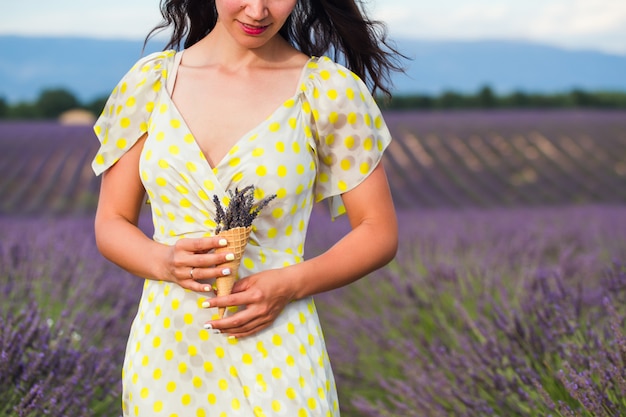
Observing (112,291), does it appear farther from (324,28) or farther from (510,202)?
(510,202)

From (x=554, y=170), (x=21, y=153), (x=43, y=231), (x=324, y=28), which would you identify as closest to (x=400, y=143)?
(x=554, y=170)

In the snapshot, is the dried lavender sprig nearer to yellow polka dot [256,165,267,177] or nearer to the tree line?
yellow polka dot [256,165,267,177]

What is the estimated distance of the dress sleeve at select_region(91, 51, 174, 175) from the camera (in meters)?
1.88

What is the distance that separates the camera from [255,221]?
5.97 ft

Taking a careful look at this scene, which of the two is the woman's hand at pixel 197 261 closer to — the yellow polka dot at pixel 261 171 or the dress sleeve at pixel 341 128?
the yellow polka dot at pixel 261 171

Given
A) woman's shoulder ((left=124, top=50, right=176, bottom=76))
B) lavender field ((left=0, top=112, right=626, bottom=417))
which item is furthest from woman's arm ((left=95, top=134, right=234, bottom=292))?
lavender field ((left=0, top=112, right=626, bottom=417))

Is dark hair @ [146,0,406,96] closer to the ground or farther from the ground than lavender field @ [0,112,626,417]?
farther from the ground

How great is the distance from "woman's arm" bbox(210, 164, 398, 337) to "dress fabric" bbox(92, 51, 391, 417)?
41 millimetres

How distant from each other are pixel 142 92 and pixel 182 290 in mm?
386

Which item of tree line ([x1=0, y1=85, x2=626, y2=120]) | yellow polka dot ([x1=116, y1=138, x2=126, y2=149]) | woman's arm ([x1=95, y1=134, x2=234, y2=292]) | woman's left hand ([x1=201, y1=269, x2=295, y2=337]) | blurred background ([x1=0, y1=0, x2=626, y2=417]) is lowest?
tree line ([x1=0, y1=85, x2=626, y2=120])

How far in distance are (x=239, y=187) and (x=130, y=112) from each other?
278 millimetres

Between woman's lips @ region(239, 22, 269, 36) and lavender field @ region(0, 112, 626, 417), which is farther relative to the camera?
lavender field @ region(0, 112, 626, 417)

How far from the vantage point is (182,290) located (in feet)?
5.92

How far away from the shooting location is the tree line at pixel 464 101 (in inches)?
1029
